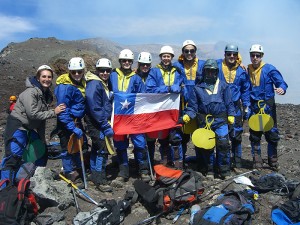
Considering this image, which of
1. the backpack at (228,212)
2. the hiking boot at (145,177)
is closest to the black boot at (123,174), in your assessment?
the hiking boot at (145,177)

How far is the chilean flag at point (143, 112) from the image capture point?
8352 mm

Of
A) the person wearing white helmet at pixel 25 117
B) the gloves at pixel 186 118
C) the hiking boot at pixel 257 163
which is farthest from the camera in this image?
the hiking boot at pixel 257 163

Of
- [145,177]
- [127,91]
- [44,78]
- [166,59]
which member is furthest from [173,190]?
[44,78]

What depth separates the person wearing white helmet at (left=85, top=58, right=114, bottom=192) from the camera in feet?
25.2

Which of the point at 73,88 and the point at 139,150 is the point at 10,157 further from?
the point at 139,150

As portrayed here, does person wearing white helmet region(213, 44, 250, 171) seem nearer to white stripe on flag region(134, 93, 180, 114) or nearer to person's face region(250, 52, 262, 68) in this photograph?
person's face region(250, 52, 262, 68)

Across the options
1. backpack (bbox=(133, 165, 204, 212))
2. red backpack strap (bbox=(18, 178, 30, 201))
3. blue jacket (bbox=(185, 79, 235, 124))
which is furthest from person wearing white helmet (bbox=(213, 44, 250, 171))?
red backpack strap (bbox=(18, 178, 30, 201))

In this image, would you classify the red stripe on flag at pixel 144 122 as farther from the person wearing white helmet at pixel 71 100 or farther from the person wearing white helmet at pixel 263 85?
the person wearing white helmet at pixel 263 85

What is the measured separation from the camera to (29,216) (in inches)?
259

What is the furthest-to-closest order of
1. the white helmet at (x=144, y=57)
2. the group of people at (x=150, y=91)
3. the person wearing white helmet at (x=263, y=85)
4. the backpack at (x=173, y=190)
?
the person wearing white helmet at (x=263, y=85), the white helmet at (x=144, y=57), the group of people at (x=150, y=91), the backpack at (x=173, y=190)

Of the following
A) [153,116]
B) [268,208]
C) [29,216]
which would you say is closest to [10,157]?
[29,216]

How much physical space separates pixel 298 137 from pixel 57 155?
11.2m

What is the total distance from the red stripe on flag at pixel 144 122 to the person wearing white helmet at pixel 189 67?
0.45 m

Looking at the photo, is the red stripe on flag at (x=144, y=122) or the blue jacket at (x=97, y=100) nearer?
the blue jacket at (x=97, y=100)
